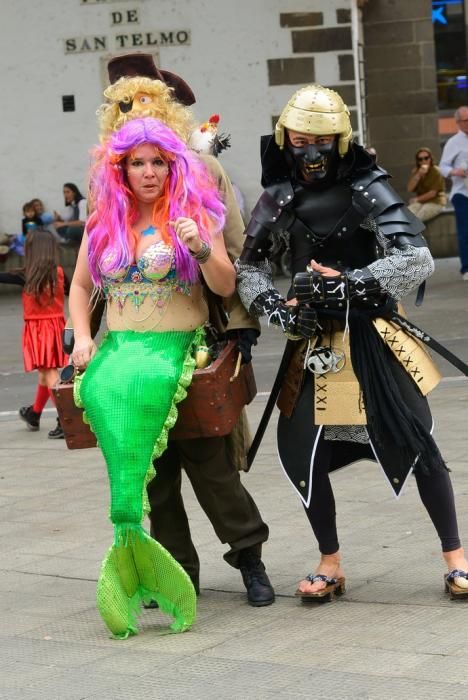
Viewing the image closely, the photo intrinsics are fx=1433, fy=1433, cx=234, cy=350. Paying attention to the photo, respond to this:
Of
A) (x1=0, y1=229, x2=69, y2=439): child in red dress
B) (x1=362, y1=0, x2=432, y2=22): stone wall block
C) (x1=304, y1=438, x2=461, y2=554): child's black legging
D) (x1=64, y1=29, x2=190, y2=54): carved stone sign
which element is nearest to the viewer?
(x1=304, y1=438, x2=461, y2=554): child's black legging

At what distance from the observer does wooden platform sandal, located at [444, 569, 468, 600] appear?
16.5ft

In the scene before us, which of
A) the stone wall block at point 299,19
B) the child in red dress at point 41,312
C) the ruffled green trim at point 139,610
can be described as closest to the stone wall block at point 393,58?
the stone wall block at point 299,19

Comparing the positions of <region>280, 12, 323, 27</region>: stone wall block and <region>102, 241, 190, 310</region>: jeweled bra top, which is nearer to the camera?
<region>102, 241, 190, 310</region>: jeweled bra top

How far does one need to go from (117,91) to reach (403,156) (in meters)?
18.8

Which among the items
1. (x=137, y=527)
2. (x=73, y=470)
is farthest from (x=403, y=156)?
(x=137, y=527)

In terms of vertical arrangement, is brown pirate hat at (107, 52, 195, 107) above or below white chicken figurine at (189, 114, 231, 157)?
above

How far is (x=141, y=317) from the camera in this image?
16.8ft

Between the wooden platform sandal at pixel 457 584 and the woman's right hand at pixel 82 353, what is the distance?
4.95 ft

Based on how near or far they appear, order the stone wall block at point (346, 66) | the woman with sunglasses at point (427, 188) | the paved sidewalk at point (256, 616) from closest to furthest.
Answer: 1. the paved sidewalk at point (256, 616)
2. the stone wall block at point (346, 66)
3. the woman with sunglasses at point (427, 188)

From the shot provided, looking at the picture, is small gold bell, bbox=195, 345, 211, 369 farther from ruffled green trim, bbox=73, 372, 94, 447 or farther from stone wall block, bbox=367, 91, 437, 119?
stone wall block, bbox=367, 91, 437, 119

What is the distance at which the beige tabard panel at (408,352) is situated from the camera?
5.06 metres

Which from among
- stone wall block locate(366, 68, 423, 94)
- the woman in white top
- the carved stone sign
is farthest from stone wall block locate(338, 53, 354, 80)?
stone wall block locate(366, 68, 423, 94)

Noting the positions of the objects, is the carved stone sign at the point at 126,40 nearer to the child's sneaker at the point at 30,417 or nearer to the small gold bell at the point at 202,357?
the child's sneaker at the point at 30,417

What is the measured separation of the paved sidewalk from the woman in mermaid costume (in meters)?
0.25
